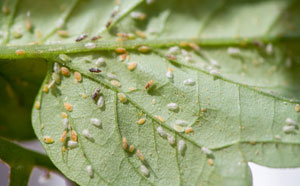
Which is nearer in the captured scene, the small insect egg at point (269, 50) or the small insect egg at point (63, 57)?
the small insect egg at point (63, 57)

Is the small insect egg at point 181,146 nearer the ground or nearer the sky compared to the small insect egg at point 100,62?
nearer the ground

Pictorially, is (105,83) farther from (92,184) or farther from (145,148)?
(92,184)

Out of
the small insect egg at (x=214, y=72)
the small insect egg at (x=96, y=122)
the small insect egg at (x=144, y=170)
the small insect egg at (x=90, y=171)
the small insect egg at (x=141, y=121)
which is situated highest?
the small insect egg at (x=214, y=72)

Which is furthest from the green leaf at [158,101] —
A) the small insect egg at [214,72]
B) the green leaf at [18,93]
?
the green leaf at [18,93]

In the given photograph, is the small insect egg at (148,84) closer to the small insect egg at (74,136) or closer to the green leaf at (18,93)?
the small insect egg at (74,136)

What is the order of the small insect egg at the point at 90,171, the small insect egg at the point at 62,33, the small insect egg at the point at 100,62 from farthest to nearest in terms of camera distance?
the small insect egg at the point at 62,33
the small insect egg at the point at 100,62
the small insect egg at the point at 90,171

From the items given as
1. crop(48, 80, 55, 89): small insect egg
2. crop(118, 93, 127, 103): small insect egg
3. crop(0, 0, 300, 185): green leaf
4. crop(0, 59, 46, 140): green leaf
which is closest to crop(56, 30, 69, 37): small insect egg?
crop(0, 0, 300, 185): green leaf

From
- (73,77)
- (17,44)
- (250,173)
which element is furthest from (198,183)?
(17,44)

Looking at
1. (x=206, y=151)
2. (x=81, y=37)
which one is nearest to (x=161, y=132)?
(x=206, y=151)

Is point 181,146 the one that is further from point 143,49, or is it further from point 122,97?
point 143,49
